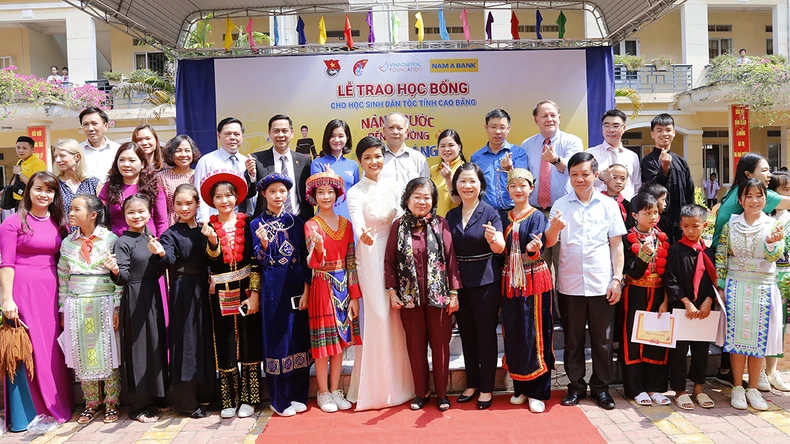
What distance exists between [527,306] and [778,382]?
2091 millimetres

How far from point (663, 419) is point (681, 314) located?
712 mm

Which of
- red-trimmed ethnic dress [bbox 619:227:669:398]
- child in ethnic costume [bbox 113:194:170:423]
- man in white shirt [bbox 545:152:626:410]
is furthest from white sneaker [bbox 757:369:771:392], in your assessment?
child in ethnic costume [bbox 113:194:170:423]

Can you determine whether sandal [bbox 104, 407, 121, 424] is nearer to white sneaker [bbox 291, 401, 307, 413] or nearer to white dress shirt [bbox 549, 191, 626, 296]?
white sneaker [bbox 291, 401, 307, 413]

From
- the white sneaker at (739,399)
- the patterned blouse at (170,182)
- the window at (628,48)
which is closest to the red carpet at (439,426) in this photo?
the white sneaker at (739,399)

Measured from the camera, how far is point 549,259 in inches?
170

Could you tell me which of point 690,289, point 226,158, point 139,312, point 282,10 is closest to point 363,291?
point 139,312

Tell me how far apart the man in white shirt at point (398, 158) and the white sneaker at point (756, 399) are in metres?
2.74

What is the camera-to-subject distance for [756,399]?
12.5ft

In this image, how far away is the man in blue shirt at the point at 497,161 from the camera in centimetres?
443

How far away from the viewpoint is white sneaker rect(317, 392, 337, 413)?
12.8ft

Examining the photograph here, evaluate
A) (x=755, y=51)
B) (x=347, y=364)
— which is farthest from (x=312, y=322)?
(x=755, y=51)

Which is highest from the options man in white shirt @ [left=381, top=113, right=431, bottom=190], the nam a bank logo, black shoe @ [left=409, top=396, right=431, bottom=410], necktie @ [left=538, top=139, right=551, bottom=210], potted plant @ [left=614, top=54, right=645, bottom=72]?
potted plant @ [left=614, top=54, right=645, bottom=72]

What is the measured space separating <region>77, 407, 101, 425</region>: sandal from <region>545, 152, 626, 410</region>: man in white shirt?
3.32 metres

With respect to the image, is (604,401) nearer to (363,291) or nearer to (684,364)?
(684,364)
